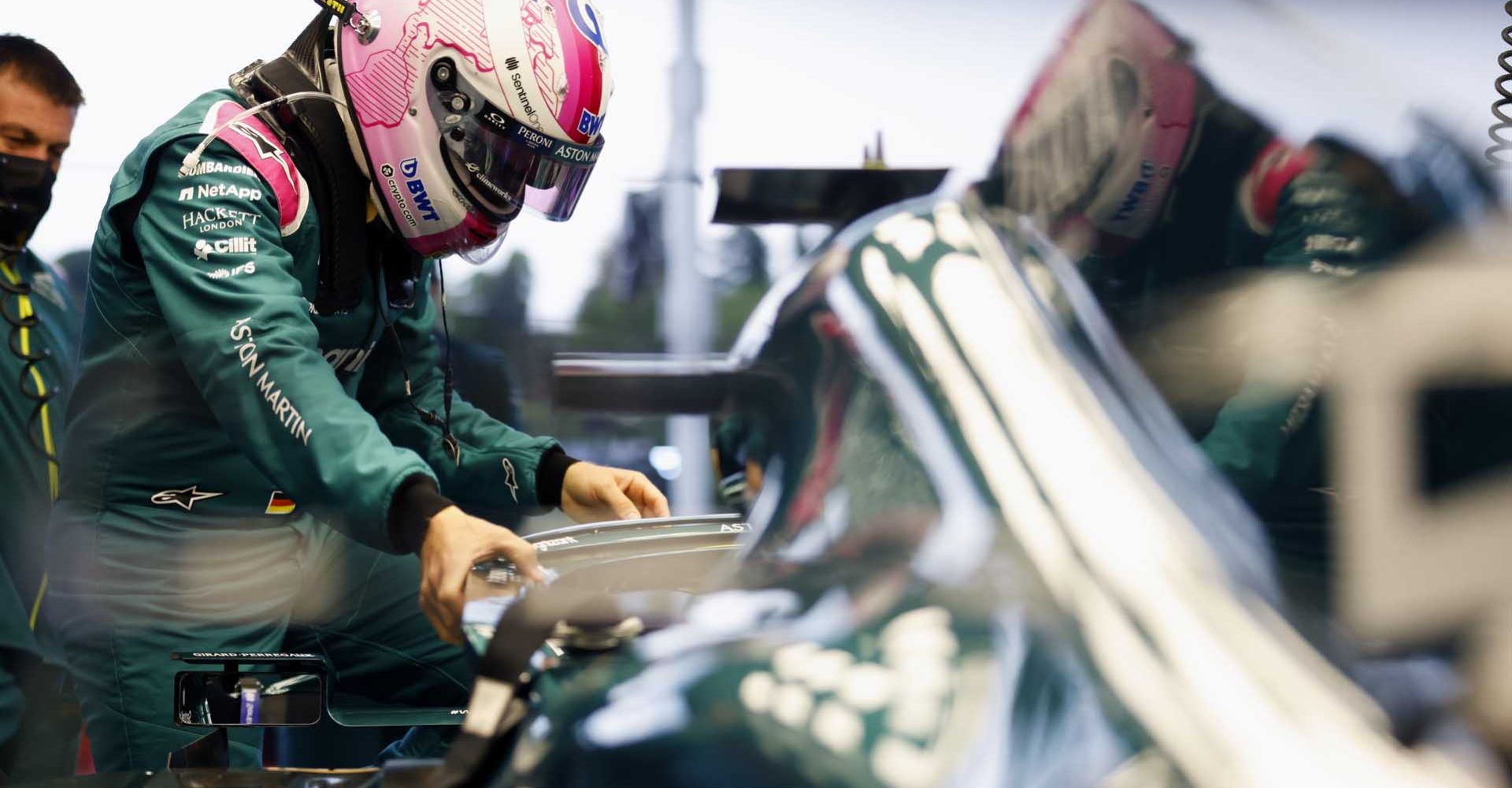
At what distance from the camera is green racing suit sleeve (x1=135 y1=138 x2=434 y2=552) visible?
3.52 ft

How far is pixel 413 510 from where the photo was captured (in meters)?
1.02

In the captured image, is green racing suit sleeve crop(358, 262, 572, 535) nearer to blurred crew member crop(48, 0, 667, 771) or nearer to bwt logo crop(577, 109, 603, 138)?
blurred crew member crop(48, 0, 667, 771)

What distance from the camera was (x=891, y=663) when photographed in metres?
0.57

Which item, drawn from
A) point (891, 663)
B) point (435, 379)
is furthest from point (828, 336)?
point (435, 379)

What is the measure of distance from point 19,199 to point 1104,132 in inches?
77.7

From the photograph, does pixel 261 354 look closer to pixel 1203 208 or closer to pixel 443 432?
pixel 443 432

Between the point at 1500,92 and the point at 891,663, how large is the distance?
52.0 inches

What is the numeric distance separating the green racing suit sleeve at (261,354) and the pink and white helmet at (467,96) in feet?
0.61

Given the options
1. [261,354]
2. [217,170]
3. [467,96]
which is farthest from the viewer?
[467,96]

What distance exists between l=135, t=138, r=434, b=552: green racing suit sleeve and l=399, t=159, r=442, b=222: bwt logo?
0.17 metres

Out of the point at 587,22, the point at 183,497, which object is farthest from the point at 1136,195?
the point at 183,497

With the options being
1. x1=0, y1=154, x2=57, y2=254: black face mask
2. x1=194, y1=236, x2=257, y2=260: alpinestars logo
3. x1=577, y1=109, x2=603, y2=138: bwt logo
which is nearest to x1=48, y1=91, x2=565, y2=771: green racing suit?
x1=194, y1=236, x2=257, y2=260: alpinestars logo

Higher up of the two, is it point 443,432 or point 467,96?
point 467,96

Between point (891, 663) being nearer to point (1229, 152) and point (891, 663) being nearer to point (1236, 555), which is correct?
point (1236, 555)
